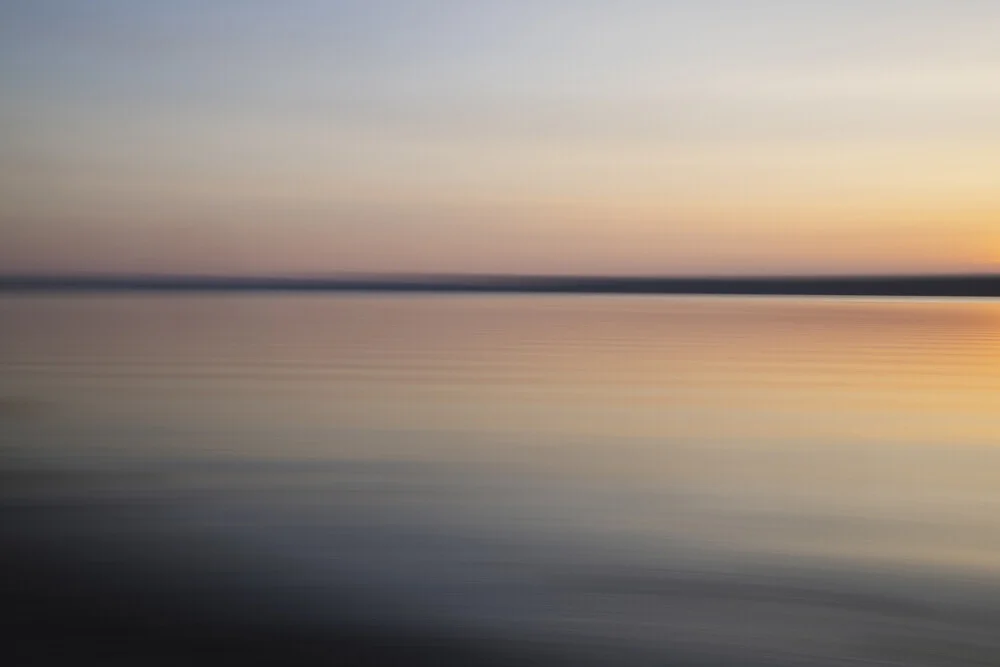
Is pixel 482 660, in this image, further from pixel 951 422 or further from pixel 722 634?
pixel 951 422

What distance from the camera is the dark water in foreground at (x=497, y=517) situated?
372cm

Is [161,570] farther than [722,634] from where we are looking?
Yes

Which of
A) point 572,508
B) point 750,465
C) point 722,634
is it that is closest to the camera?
point 722,634

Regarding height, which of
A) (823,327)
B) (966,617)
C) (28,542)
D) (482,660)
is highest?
(823,327)

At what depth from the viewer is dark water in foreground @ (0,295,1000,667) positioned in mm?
3721

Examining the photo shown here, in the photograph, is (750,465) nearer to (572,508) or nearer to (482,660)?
(572,508)

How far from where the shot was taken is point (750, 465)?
6926 millimetres

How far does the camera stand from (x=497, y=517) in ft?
17.9

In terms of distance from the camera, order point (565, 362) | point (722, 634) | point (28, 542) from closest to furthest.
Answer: point (722, 634) < point (28, 542) < point (565, 362)

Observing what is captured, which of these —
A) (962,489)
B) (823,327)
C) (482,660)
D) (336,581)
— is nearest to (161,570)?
(336,581)

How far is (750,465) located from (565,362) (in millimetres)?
6540

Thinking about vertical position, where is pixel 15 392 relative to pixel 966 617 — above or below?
above

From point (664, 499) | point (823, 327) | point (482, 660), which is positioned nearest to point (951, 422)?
point (664, 499)

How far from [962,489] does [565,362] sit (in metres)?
7.30
